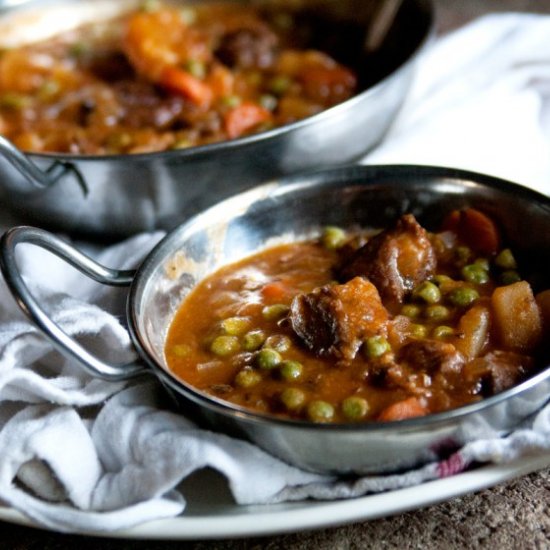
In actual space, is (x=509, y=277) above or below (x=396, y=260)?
below

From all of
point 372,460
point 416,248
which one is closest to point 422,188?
point 416,248

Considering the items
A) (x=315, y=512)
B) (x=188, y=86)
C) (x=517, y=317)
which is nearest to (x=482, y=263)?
(x=517, y=317)

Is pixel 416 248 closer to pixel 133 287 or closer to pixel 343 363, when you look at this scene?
pixel 343 363

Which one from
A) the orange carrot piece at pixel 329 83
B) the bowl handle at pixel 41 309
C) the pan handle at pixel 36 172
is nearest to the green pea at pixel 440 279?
the bowl handle at pixel 41 309

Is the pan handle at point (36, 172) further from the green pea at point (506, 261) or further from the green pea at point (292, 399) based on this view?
the green pea at point (506, 261)

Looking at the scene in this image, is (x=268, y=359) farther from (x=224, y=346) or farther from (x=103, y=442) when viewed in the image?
(x=103, y=442)

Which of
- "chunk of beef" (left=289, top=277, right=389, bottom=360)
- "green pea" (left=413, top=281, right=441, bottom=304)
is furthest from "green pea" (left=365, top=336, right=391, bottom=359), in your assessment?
"green pea" (left=413, top=281, right=441, bottom=304)
